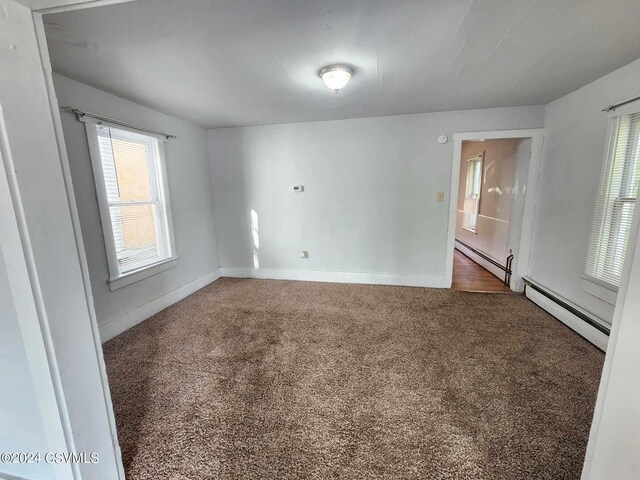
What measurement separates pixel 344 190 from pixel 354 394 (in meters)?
2.66

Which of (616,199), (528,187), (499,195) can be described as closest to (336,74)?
(616,199)

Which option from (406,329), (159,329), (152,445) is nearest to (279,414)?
(152,445)

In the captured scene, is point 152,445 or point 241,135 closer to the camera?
point 152,445

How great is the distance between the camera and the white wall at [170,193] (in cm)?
225

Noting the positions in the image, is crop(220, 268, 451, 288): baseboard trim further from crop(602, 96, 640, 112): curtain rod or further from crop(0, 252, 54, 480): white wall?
crop(0, 252, 54, 480): white wall

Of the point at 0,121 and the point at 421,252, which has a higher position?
the point at 0,121

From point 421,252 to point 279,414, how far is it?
2.81m

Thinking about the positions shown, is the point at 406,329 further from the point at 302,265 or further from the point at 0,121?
the point at 0,121

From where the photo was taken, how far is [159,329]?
8.75ft

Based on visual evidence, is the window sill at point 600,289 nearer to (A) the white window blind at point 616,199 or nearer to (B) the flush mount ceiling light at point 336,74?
(A) the white window blind at point 616,199

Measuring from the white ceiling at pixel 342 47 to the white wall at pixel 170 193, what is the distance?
0.18 m

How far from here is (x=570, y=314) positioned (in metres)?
2.54

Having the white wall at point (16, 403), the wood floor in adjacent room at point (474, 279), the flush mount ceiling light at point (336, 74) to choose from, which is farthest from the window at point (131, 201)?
the wood floor in adjacent room at point (474, 279)

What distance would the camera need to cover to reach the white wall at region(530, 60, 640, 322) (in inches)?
89.4
